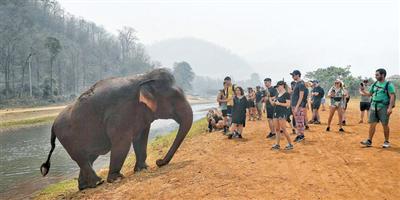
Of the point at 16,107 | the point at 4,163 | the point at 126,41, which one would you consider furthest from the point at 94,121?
the point at 126,41

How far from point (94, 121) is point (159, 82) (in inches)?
82.0

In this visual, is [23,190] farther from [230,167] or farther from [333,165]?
[333,165]

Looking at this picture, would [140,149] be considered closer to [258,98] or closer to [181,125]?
[181,125]

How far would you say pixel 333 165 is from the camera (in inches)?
305

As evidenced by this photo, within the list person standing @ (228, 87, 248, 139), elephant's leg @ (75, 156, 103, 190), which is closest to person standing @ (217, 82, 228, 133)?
person standing @ (228, 87, 248, 139)

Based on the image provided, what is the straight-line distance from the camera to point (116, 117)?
8711 mm

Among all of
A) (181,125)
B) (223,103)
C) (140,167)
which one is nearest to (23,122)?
(223,103)

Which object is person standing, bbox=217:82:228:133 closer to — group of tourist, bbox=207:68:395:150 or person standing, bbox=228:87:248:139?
group of tourist, bbox=207:68:395:150

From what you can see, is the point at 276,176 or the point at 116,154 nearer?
the point at 276,176

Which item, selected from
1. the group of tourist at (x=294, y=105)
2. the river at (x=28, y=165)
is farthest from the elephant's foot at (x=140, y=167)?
the group of tourist at (x=294, y=105)

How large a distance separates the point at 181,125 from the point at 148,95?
50.8 inches

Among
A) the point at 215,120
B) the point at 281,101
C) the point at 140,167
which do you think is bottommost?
the point at 140,167

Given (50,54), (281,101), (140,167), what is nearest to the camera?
(281,101)

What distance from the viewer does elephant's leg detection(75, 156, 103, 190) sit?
9133 millimetres
